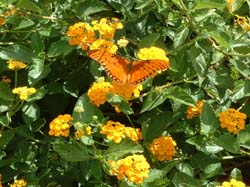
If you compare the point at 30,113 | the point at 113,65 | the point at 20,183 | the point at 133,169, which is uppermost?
the point at 113,65

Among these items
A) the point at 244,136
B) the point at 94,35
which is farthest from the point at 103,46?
the point at 244,136

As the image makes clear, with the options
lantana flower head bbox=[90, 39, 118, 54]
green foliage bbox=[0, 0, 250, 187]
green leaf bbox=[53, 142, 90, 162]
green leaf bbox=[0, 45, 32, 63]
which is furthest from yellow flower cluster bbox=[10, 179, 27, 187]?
lantana flower head bbox=[90, 39, 118, 54]

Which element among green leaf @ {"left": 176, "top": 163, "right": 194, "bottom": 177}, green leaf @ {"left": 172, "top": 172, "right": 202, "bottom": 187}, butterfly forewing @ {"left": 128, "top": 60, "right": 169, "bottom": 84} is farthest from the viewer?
green leaf @ {"left": 176, "top": 163, "right": 194, "bottom": 177}

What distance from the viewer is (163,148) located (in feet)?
7.99

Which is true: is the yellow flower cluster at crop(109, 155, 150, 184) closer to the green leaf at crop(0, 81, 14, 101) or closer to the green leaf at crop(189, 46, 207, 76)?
the green leaf at crop(189, 46, 207, 76)

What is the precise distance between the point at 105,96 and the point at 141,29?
701mm

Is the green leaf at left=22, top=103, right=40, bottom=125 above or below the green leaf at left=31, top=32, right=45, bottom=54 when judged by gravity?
below

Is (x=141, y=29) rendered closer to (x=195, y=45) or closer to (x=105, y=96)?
(x=195, y=45)

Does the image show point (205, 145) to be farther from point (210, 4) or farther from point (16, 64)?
point (16, 64)

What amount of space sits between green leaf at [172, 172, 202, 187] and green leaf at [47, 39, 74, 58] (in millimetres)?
740

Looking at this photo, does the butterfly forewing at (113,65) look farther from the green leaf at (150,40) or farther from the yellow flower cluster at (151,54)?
the green leaf at (150,40)

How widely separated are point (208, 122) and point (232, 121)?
10 cm

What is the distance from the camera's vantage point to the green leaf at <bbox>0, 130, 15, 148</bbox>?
260 centimetres

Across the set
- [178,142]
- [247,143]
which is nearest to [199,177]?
[178,142]
